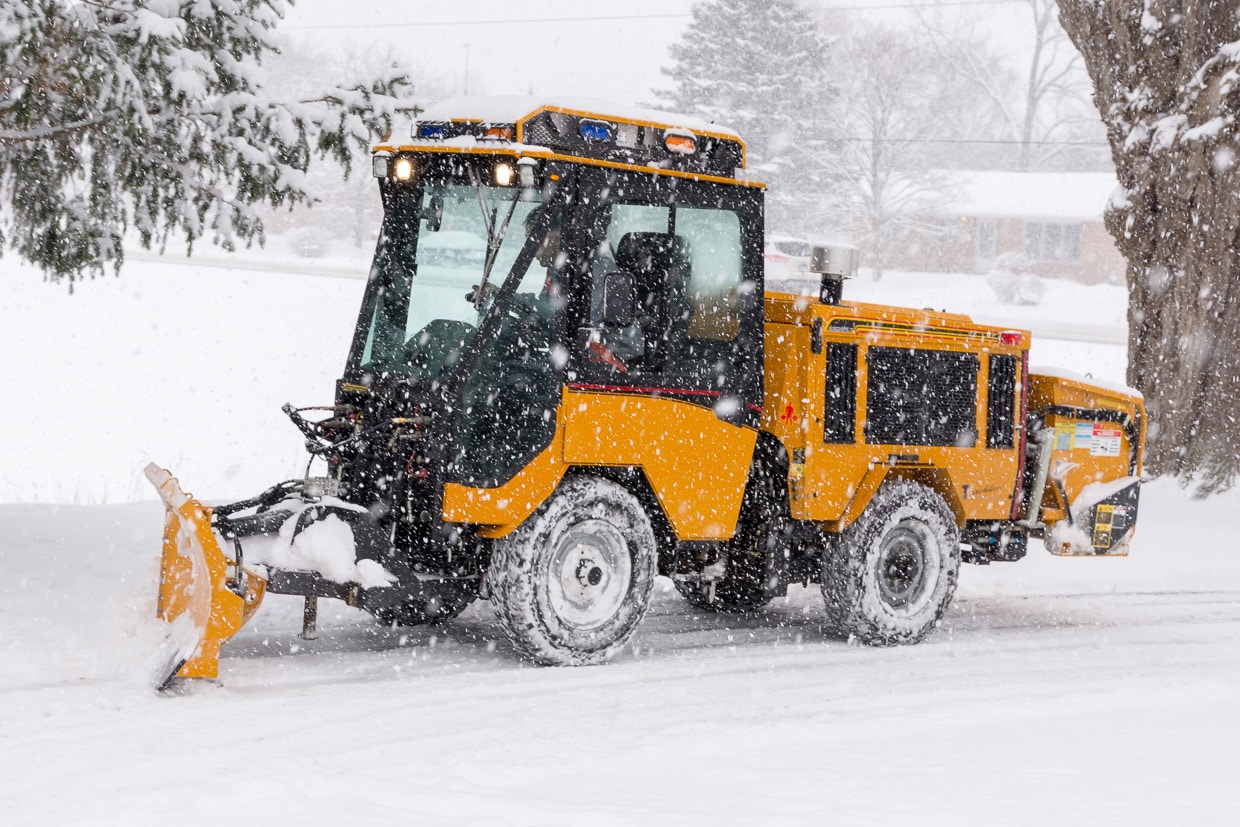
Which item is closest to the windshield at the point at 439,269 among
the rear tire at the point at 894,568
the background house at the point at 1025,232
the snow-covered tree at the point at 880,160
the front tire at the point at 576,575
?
the front tire at the point at 576,575

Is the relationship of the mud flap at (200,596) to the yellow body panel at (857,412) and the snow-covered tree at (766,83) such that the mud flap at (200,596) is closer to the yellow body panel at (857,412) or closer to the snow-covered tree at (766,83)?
the yellow body panel at (857,412)

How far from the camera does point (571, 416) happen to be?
702cm

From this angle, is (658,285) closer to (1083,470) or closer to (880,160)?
(1083,470)

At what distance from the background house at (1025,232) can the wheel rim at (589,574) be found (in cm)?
4280

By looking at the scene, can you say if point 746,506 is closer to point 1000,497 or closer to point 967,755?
point 1000,497

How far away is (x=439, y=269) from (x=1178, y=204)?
29.1ft

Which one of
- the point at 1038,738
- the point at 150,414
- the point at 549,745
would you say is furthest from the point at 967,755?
the point at 150,414

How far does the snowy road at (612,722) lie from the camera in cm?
498

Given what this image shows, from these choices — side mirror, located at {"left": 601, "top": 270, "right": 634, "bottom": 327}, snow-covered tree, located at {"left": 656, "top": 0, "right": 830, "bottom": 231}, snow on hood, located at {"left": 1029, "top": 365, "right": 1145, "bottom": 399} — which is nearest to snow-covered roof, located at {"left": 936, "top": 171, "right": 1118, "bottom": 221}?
snow-covered tree, located at {"left": 656, "top": 0, "right": 830, "bottom": 231}

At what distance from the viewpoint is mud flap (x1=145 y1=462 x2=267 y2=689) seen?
630 centimetres

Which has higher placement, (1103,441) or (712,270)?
(712,270)

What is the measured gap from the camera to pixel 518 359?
7012 millimetres

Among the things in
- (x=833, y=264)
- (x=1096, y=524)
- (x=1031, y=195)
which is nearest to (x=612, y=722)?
(x=833, y=264)

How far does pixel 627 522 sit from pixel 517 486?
651 millimetres
